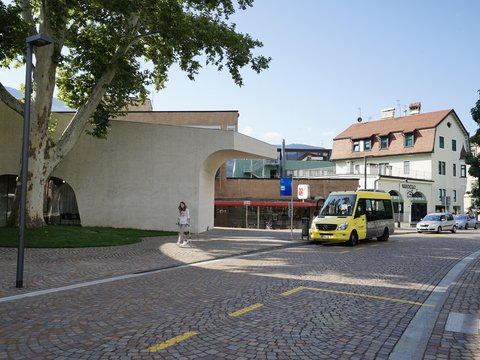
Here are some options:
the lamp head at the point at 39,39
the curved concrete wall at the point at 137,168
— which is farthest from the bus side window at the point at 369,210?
the lamp head at the point at 39,39

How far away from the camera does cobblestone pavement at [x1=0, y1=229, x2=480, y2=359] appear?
16.3 ft

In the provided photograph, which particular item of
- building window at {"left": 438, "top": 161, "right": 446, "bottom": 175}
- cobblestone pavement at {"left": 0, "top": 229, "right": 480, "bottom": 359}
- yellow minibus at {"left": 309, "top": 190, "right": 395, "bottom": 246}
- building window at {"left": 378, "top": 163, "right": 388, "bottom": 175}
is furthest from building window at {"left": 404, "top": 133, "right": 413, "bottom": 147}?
cobblestone pavement at {"left": 0, "top": 229, "right": 480, "bottom": 359}

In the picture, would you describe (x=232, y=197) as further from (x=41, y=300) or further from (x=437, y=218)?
(x=41, y=300)

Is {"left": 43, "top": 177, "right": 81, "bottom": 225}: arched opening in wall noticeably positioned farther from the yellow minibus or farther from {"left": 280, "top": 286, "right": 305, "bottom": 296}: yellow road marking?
{"left": 280, "top": 286, "right": 305, "bottom": 296}: yellow road marking

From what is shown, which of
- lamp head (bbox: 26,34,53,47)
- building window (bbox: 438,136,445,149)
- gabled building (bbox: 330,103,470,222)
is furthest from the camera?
building window (bbox: 438,136,445,149)

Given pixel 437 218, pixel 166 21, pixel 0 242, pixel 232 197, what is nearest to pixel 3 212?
pixel 0 242

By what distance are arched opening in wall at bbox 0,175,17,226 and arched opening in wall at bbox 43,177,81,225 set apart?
1.79 meters

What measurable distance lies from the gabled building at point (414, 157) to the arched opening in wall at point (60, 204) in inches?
1192

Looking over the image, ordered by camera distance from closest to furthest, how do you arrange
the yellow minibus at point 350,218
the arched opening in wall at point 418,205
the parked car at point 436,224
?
the yellow minibus at point 350,218
the parked car at point 436,224
the arched opening in wall at point 418,205

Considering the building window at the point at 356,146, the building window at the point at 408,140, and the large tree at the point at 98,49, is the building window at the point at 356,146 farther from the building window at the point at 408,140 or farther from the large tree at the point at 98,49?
the large tree at the point at 98,49

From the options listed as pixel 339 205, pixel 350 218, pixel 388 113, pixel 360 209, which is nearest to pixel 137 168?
pixel 339 205

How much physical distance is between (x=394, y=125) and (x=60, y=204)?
141 ft

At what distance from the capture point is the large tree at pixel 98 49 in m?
16.8

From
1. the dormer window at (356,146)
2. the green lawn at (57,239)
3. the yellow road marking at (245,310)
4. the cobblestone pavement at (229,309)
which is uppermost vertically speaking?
the dormer window at (356,146)
